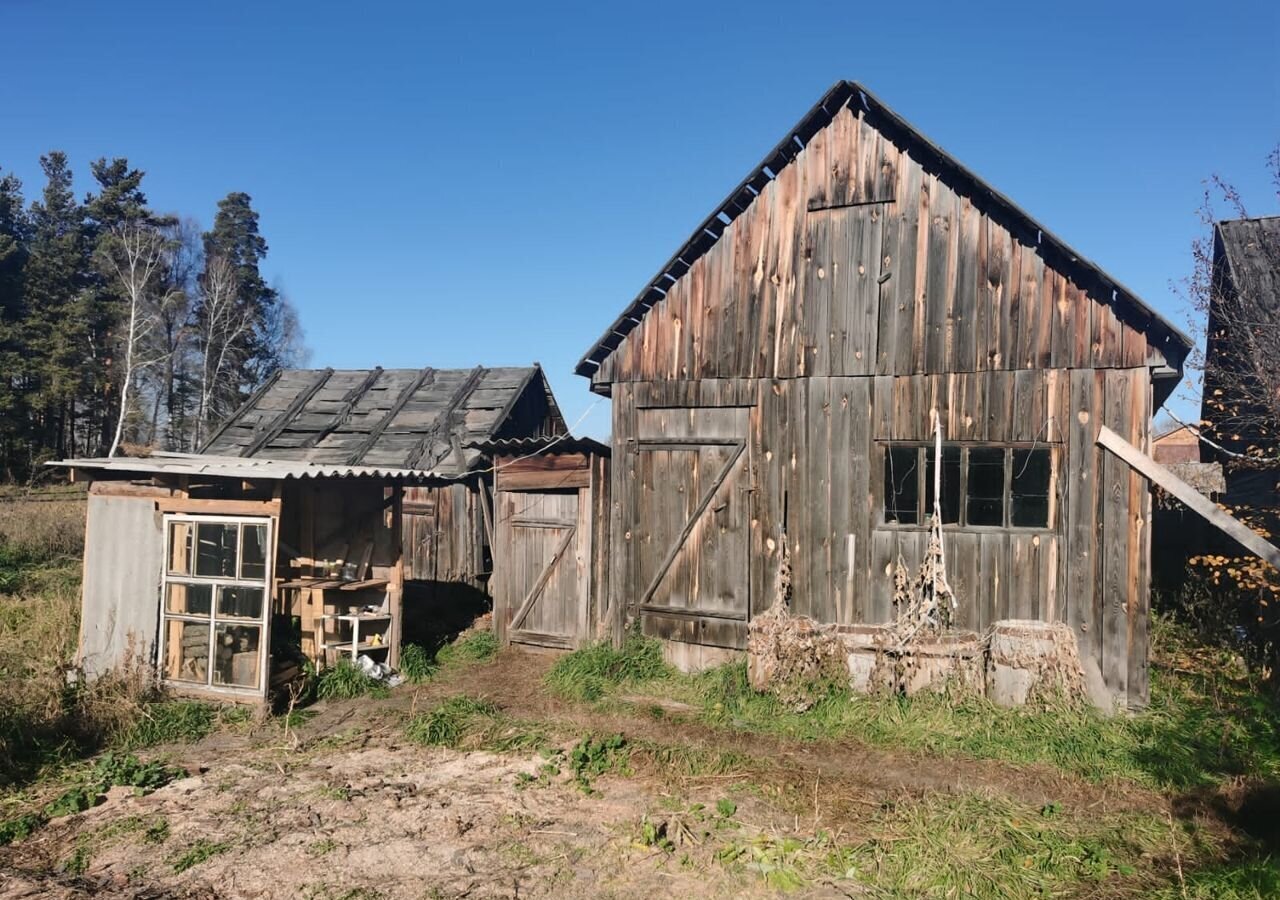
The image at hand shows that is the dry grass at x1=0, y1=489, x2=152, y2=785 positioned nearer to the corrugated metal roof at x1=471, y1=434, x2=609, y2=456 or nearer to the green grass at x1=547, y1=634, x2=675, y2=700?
the green grass at x1=547, y1=634, x2=675, y2=700

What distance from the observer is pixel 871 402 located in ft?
32.2

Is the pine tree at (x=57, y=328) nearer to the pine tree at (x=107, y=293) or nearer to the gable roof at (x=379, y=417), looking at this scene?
the pine tree at (x=107, y=293)

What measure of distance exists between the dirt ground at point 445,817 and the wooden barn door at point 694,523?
217cm

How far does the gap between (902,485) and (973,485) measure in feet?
2.73

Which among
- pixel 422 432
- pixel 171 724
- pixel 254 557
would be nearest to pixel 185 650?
pixel 171 724

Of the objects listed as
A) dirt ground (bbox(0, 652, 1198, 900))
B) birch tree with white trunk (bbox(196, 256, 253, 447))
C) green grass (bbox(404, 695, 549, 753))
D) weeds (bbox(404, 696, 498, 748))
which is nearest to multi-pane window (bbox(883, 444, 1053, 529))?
dirt ground (bbox(0, 652, 1198, 900))

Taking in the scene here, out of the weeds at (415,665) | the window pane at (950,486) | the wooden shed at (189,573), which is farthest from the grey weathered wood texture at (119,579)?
the window pane at (950,486)

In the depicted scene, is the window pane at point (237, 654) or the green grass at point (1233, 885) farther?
the window pane at point (237, 654)

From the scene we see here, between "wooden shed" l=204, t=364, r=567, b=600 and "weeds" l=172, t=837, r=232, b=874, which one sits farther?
"wooden shed" l=204, t=364, r=567, b=600

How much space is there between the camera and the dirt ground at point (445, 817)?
17.6 ft

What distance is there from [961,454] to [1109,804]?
416 cm

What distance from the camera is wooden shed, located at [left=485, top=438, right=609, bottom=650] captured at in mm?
11820

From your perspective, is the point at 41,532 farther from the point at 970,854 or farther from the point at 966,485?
the point at 970,854

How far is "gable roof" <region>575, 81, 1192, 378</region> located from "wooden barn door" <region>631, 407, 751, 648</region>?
1556mm
